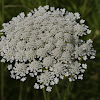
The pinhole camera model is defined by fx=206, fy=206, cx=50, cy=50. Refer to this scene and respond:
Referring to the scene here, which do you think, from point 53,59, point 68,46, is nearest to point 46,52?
point 53,59

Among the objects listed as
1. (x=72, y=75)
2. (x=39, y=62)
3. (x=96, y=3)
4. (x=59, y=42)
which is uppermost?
(x=96, y=3)

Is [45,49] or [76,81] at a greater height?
[45,49]

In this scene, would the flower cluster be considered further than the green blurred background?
No

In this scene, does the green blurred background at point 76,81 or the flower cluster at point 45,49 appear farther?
the green blurred background at point 76,81

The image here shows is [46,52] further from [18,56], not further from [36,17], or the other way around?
[36,17]

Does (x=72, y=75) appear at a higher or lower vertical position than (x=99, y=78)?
lower

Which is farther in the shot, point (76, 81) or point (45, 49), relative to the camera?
Result: point (76, 81)

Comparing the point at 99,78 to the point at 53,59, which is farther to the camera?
the point at 99,78

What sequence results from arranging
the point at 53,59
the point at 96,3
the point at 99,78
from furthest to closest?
the point at 99,78 → the point at 96,3 → the point at 53,59
